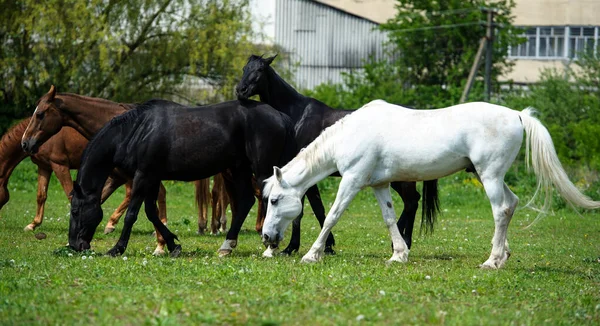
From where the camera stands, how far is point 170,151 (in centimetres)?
1102

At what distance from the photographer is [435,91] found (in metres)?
43.6

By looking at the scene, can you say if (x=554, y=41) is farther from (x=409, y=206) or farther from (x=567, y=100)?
(x=409, y=206)

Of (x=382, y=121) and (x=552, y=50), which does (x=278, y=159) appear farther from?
(x=552, y=50)

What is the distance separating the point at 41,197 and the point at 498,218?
9.14m

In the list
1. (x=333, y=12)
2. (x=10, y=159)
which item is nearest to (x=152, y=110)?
(x=10, y=159)

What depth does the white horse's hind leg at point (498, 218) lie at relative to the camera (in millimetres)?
9844

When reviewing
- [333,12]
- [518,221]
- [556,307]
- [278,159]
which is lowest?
[518,221]

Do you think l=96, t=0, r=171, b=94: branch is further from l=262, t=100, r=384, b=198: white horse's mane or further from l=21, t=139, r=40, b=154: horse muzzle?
l=262, t=100, r=384, b=198: white horse's mane

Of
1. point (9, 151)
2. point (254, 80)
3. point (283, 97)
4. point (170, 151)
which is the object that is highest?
point (254, 80)

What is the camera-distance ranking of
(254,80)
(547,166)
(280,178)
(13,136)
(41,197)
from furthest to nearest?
(41,197)
(13,136)
(254,80)
(280,178)
(547,166)

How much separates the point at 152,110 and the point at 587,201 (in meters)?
5.49

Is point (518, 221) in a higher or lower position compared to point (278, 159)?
lower

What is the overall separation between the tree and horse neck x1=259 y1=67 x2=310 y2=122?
1676 cm

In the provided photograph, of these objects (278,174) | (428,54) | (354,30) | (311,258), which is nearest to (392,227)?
(311,258)
